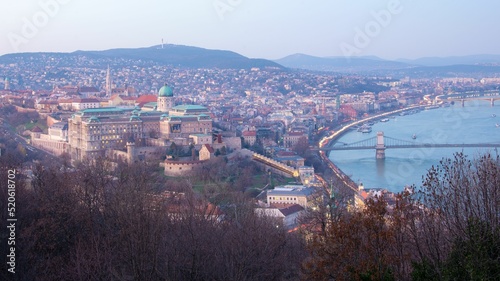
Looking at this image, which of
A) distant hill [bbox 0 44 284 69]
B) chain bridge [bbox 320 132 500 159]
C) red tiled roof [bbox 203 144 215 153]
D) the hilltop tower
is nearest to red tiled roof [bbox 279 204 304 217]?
red tiled roof [bbox 203 144 215 153]

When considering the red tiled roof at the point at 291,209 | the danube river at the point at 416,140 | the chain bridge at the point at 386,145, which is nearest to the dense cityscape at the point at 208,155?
the red tiled roof at the point at 291,209

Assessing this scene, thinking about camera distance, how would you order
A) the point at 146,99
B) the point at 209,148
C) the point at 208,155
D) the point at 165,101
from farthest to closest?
1. the point at 146,99
2. the point at 165,101
3. the point at 209,148
4. the point at 208,155

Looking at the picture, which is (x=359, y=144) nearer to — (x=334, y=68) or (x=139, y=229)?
(x=139, y=229)

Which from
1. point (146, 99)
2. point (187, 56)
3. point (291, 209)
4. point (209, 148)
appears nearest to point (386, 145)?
point (146, 99)

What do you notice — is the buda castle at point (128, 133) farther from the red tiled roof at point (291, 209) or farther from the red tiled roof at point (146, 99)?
the red tiled roof at point (291, 209)

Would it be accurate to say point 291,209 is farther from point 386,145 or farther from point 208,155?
point 386,145
